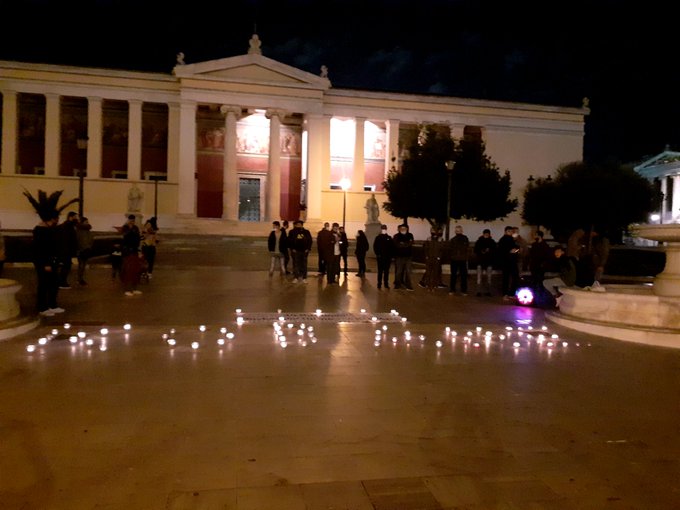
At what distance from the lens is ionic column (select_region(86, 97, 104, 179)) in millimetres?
40531

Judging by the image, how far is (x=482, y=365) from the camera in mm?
7598

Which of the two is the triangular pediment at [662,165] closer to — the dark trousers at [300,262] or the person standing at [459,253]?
the person standing at [459,253]

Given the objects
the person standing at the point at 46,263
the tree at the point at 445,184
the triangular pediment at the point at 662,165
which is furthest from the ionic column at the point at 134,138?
the triangular pediment at the point at 662,165

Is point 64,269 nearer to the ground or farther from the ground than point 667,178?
nearer to the ground

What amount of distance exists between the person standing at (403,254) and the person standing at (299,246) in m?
2.68

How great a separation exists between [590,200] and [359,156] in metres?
16.0

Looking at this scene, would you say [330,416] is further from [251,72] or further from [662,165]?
[662,165]

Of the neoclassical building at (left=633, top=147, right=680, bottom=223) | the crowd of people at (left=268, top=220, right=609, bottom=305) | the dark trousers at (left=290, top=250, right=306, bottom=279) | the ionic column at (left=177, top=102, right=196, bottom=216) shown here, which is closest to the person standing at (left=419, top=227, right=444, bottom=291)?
the crowd of people at (left=268, top=220, right=609, bottom=305)

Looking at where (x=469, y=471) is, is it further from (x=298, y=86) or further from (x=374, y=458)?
(x=298, y=86)

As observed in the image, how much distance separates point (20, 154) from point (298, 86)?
64.0ft

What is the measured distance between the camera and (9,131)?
131ft

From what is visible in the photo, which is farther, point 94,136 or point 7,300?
point 94,136

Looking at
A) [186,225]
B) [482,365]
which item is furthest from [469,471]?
[186,225]

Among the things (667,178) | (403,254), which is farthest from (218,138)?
(667,178)
